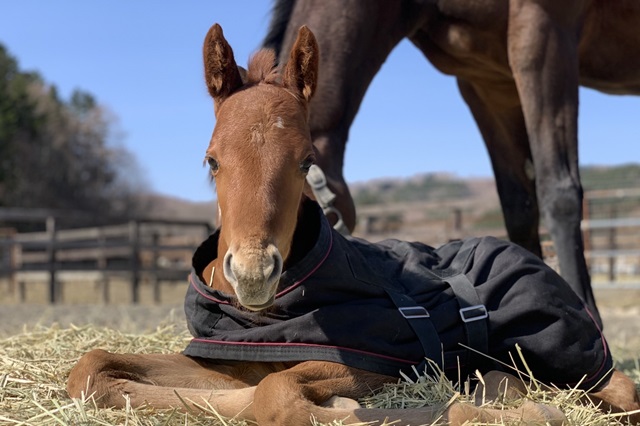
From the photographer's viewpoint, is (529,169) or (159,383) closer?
(159,383)

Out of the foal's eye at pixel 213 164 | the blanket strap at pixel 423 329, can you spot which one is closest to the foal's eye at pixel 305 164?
the foal's eye at pixel 213 164

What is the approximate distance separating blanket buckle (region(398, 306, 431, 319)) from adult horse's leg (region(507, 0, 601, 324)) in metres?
1.52

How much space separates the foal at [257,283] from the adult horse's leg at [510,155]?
6.75 feet

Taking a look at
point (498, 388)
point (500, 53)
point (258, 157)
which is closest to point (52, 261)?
point (500, 53)

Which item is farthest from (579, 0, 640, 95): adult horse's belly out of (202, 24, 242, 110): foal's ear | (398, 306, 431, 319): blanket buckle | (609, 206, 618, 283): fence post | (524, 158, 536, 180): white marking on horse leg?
(609, 206, 618, 283): fence post

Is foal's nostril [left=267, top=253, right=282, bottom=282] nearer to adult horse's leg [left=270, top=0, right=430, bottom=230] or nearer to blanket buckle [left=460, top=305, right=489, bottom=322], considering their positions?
blanket buckle [left=460, top=305, right=489, bottom=322]

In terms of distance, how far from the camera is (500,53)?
414 centimetres

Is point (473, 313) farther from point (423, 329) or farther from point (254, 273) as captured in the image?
point (254, 273)

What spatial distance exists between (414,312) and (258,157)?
798 mm

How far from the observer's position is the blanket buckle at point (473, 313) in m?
2.62

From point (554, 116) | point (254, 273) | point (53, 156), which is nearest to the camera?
point (254, 273)

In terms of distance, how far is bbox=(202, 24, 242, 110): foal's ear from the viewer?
247cm

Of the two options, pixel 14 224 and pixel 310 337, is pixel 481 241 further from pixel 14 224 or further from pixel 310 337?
pixel 14 224

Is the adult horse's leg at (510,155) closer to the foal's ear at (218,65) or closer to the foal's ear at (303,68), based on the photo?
the foal's ear at (303,68)
